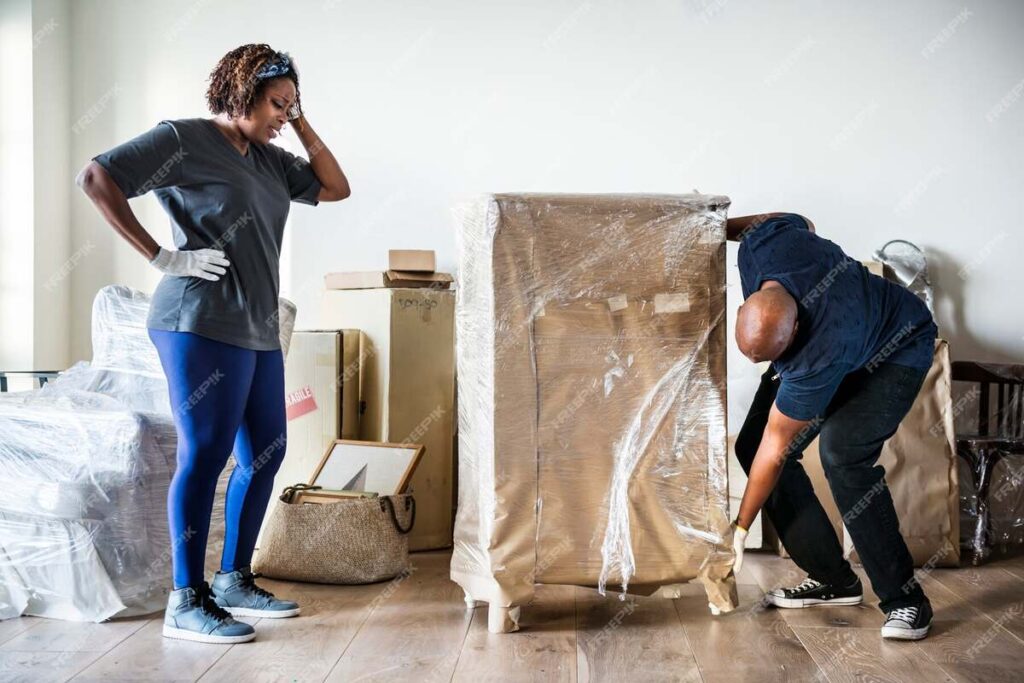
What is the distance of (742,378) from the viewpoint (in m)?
3.35

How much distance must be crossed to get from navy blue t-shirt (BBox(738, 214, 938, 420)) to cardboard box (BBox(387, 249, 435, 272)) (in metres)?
1.38

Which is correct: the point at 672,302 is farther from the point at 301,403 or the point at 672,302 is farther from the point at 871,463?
the point at 301,403

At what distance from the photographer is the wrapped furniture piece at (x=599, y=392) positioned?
2105mm

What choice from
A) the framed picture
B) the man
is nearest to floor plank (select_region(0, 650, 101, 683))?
the framed picture

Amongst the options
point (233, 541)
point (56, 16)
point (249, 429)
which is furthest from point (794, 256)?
point (56, 16)

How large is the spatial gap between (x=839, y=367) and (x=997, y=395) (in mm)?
1953

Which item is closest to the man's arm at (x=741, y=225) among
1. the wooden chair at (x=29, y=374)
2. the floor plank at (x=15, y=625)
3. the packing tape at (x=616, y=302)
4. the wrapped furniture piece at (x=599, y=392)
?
the wrapped furniture piece at (x=599, y=392)

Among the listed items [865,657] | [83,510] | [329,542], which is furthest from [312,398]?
[865,657]

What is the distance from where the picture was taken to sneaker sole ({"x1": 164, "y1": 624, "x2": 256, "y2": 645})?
203 centimetres

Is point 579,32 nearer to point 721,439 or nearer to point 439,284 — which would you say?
point 439,284

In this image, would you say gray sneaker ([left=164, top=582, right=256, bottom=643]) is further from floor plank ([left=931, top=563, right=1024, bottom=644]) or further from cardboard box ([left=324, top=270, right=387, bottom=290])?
floor plank ([left=931, top=563, right=1024, bottom=644])

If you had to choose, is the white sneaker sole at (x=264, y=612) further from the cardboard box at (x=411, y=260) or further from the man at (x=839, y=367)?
the cardboard box at (x=411, y=260)

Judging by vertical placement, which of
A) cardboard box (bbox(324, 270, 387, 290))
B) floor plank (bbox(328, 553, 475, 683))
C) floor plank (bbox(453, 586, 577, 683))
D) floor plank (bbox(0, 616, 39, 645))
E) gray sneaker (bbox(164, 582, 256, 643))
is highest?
cardboard box (bbox(324, 270, 387, 290))

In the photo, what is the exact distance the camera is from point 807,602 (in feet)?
7.86
